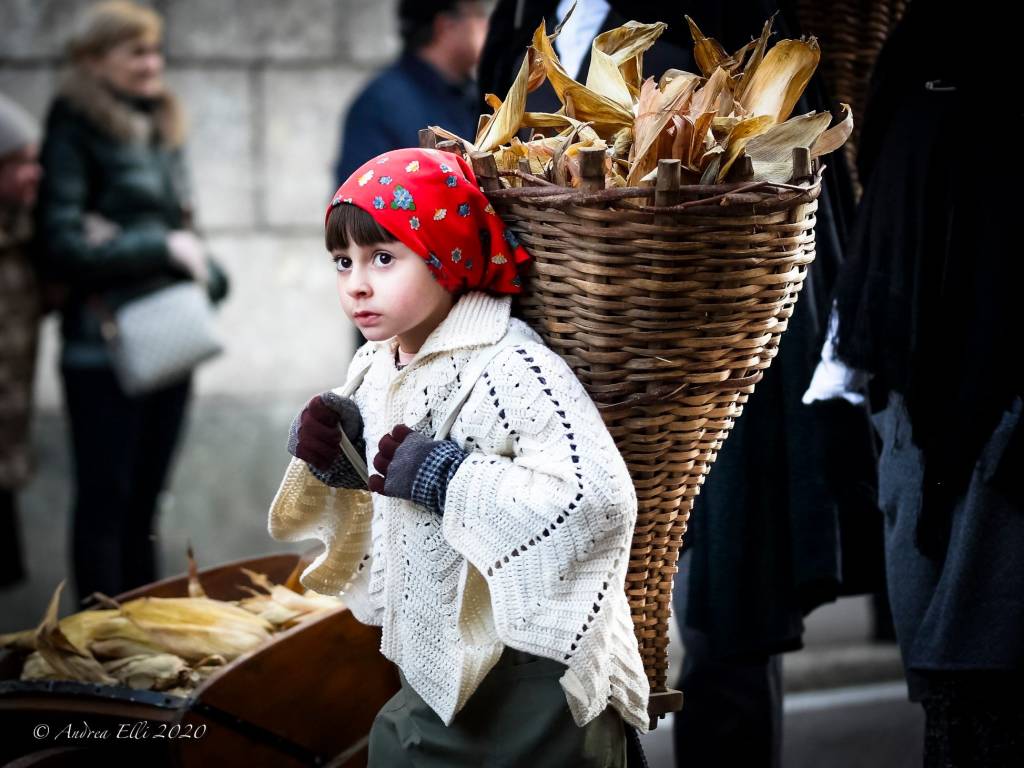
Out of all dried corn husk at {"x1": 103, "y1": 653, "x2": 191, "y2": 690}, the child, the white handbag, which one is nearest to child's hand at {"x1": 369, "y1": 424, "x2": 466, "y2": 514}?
the child

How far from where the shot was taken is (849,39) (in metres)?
3.54

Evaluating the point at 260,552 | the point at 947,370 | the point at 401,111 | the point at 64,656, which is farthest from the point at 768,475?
the point at 260,552

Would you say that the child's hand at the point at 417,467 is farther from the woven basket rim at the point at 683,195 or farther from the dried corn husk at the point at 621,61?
the dried corn husk at the point at 621,61

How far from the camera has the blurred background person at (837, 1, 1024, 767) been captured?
2.75 meters

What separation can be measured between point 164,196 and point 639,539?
3.04m

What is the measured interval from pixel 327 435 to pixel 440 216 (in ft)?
1.40

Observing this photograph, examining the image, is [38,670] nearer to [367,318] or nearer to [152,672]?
[152,672]

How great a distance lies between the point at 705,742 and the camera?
3240 millimetres

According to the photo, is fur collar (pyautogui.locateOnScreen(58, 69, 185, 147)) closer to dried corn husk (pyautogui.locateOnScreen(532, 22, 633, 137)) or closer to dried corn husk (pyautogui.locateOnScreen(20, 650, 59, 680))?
dried corn husk (pyautogui.locateOnScreen(20, 650, 59, 680))

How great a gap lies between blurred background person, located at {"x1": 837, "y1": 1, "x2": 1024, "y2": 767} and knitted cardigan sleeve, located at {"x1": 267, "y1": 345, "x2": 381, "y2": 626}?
3.50 ft

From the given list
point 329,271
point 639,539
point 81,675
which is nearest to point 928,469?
point 639,539

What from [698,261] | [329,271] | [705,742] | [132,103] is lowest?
[329,271]

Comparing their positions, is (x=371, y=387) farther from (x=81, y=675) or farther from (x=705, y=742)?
(x=705, y=742)

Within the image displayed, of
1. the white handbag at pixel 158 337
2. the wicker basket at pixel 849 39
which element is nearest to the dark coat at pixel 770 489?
the wicker basket at pixel 849 39
